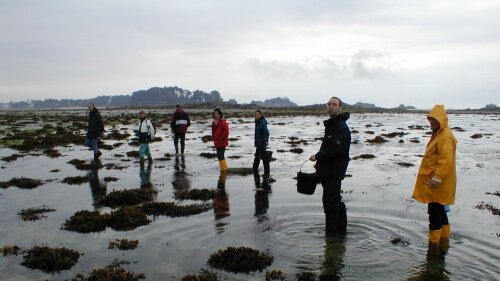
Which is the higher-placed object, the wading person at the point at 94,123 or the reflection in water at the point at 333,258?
the wading person at the point at 94,123

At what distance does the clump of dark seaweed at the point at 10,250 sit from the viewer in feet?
25.4

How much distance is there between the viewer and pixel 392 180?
1545 centimetres

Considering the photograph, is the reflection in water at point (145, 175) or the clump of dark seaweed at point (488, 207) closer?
the clump of dark seaweed at point (488, 207)

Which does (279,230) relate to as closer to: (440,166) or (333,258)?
(333,258)

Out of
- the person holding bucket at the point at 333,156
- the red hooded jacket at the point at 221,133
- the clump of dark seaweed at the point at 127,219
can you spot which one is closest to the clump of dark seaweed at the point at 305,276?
the person holding bucket at the point at 333,156

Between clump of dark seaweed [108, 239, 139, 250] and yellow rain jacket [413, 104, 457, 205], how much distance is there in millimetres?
5395

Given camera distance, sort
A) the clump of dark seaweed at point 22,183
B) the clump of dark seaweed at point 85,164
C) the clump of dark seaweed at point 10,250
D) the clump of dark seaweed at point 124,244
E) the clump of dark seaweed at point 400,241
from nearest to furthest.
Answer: the clump of dark seaweed at point 10,250
the clump of dark seaweed at point 124,244
the clump of dark seaweed at point 400,241
the clump of dark seaweed at point 22,183
the clump of dark seaweed at point 85,164

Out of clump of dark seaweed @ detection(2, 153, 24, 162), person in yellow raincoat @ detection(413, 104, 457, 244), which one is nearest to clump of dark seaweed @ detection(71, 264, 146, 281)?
person in yellow raincoat @ detection(413, 104, 457, 244)

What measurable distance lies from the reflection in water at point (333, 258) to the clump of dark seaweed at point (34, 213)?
683 centimetres

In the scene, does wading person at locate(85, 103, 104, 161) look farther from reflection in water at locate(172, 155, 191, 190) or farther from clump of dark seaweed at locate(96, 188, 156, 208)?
clump of dark seaweed at locate(96, 188, 156, 208)

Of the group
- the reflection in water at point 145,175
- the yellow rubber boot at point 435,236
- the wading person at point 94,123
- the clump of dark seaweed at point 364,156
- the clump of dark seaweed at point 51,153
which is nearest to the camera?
the yellow rubber boot at point 435,236

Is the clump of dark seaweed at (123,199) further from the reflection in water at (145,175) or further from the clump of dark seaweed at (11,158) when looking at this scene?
the clump of dark seaweed at (11,158)

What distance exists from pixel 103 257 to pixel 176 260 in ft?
4.31

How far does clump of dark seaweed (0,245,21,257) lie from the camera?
25.4ft
